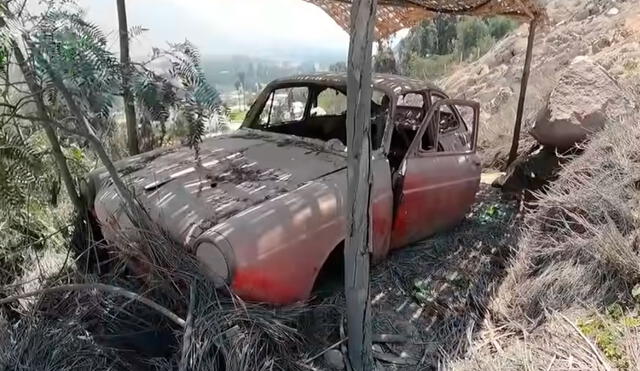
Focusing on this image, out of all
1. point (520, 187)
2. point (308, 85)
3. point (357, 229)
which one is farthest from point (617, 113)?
point (357, 229)

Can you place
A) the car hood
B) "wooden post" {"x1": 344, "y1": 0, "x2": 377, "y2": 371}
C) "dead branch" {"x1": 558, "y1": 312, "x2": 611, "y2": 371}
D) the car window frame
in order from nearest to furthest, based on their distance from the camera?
"wooden post" {"x1": 344, "y1": 0, "x2": 377, "y2": 371} → "dead branch" {"x1": 558, "y1": 312, "x2": 611, "y2": 371} → the car hood → the car window frame

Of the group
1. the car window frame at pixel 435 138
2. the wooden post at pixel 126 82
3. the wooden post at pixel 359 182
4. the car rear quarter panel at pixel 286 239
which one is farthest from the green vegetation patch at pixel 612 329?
the wooden post at pixel 126 82

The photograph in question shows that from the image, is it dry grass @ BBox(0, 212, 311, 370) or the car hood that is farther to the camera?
the car hood

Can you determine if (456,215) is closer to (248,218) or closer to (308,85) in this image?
(308,85)

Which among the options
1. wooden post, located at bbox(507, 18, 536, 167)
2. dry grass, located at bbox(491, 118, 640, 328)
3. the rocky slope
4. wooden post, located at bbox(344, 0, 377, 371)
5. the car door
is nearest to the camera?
wooden post, located at bbox(344, 0, 377, 371)

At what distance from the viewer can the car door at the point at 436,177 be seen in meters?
3.85

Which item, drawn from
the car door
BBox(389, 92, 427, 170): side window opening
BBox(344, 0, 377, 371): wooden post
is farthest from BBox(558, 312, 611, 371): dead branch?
BBox(389, 92, 427, 170): side window opening

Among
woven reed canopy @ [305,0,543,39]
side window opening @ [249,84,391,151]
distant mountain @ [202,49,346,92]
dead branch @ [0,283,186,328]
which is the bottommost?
dead branch @ [0,283,186,328]

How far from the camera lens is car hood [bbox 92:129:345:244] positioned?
2.92m

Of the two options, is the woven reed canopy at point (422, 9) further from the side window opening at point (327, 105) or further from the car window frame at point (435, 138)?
the car window frame at point (435, 138)

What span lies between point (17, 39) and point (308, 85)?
2.60 m

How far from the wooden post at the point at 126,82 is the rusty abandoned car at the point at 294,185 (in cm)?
66

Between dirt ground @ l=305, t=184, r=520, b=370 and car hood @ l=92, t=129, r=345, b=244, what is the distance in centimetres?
84

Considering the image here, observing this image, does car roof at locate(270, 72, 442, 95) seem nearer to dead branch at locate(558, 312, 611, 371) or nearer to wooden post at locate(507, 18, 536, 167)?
dead branch at locate(558, 312, 611, 371)
